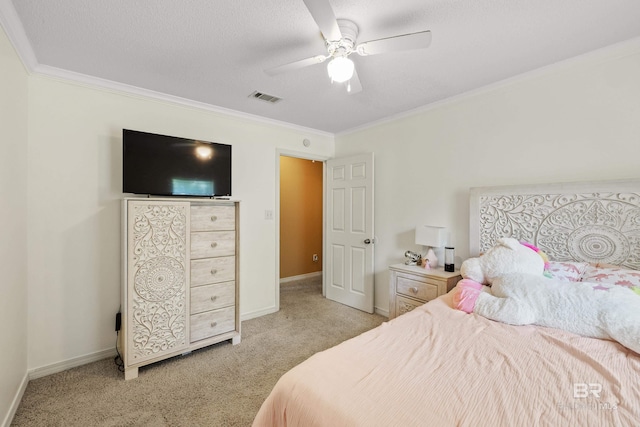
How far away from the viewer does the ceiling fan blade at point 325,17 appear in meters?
1.25

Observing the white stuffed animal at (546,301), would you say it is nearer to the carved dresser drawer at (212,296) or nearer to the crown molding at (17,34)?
the carved dresser drawer at (212,296)

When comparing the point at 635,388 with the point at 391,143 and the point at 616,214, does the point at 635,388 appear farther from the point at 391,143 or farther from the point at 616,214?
the point at 391,143

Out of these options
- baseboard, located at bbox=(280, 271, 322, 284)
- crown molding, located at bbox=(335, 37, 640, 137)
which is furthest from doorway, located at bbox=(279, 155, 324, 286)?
crown molding, located at bbox=(335, 37, 640, 137)

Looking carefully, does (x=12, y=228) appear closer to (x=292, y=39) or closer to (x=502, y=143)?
(x=292, y=39)

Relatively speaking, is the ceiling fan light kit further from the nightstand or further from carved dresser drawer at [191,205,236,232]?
the nightstand

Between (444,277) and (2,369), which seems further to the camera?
(444,277)

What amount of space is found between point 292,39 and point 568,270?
2453 millimetres

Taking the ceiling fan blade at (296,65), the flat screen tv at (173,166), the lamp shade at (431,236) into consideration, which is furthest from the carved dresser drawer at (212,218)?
the lamp shade at (431,236)

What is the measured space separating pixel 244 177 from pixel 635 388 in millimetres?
3240

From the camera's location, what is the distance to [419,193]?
3100 mm

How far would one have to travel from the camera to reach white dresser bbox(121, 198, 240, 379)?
2123mm

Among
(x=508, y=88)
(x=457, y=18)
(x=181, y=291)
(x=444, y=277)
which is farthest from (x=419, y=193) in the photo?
(x=181, y=291)

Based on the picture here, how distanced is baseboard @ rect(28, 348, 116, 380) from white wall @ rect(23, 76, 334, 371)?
15 mm

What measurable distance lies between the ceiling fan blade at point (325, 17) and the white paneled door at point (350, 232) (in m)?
2.08
